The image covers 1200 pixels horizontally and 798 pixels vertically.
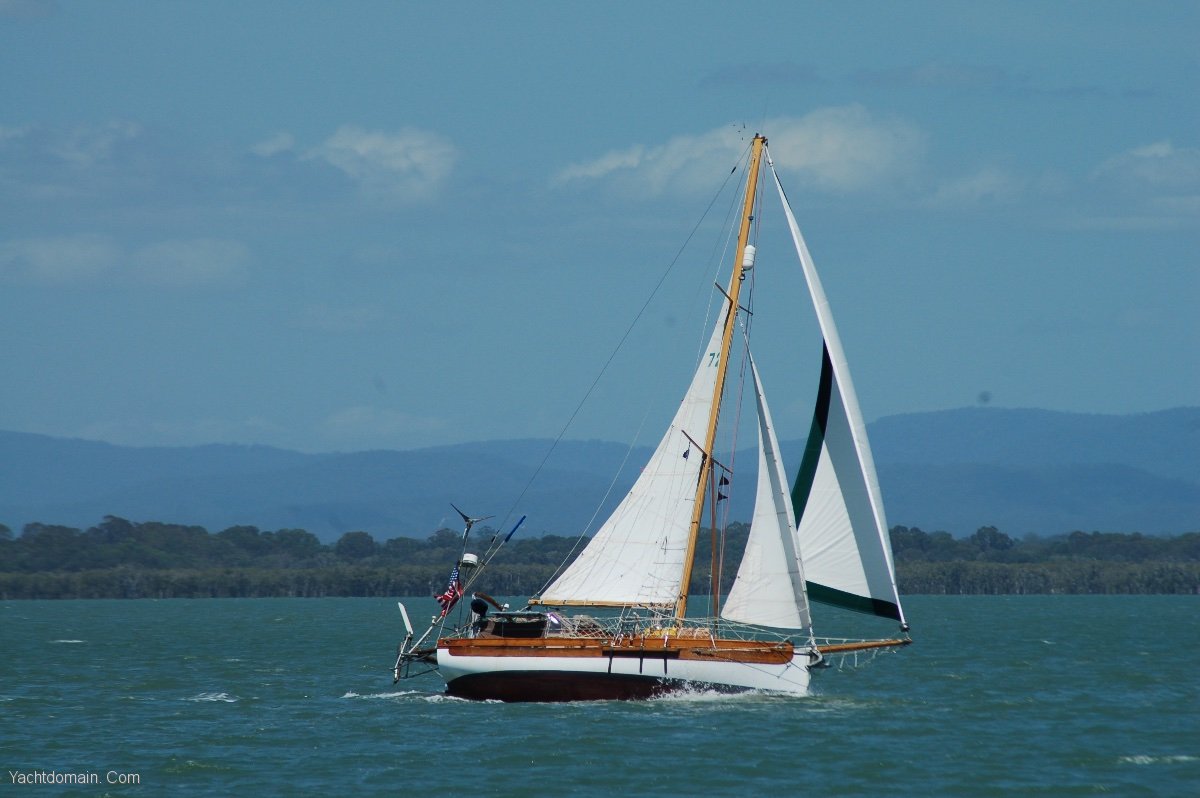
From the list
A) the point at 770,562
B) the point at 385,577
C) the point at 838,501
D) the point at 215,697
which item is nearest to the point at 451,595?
the point at 770,562

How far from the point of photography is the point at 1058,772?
34.5 meters

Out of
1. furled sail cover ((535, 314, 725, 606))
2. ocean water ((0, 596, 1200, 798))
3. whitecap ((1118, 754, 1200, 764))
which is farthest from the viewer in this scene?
furled sail cover ((535, 314, 725, 606))

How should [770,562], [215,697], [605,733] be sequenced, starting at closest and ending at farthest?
[605,733]
[770,562]
[215,697]

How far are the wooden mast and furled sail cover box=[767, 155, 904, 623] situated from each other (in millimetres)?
1172

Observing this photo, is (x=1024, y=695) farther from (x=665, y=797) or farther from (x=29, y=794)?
(x=29, y=794)

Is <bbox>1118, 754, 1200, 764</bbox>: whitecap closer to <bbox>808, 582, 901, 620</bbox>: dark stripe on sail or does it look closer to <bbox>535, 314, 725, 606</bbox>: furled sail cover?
<bbox>808, 582, 901, 620</bbox>: dark stripe on sail


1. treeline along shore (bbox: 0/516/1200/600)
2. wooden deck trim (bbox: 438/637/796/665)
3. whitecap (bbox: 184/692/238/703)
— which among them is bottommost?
whitecap (bbox: 184/692/238/703)

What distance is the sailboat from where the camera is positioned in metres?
41.6

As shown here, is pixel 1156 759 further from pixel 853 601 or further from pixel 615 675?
pixel 615 675

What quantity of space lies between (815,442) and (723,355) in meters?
2.95

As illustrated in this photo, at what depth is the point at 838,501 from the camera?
42.0 meters

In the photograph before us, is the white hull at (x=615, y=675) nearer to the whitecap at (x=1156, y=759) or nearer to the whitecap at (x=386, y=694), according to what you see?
the whitecap at (x=386, y=694)

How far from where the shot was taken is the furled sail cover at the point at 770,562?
A: 41.9m

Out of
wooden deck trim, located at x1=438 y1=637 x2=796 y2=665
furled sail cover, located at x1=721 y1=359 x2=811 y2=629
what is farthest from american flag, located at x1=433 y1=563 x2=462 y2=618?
furled sail cover, located at x1=721 y1=359 x2=811 y2=629
